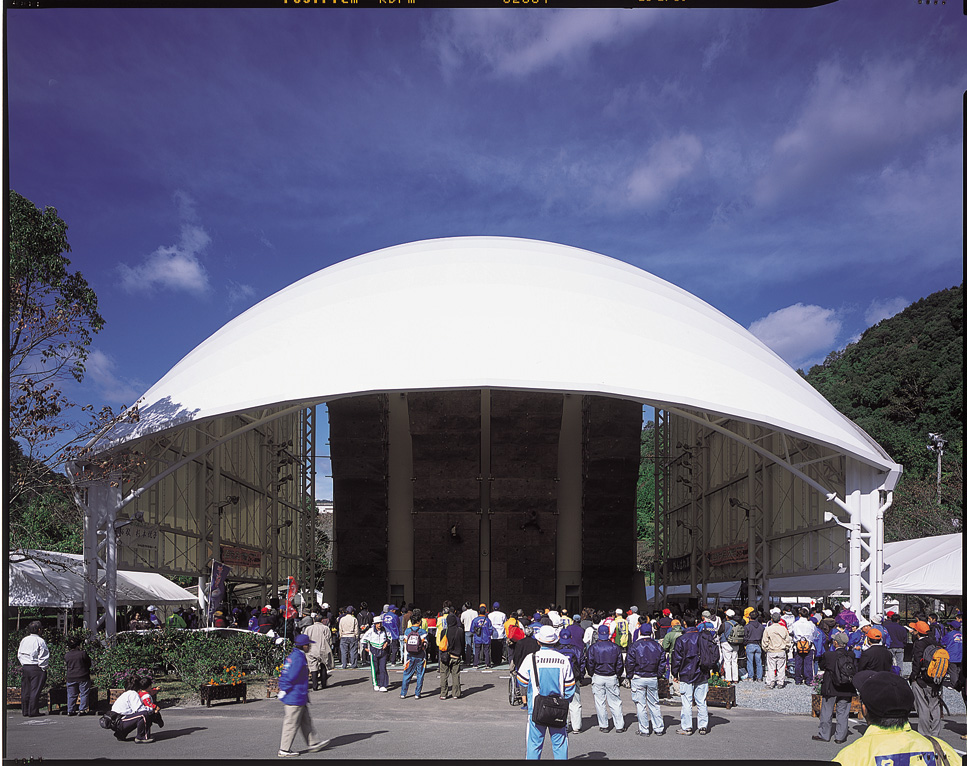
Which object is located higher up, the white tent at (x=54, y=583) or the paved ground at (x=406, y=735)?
the white tent at (x=54, y=583)

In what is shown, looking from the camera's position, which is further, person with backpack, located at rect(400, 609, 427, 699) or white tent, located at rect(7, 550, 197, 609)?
white tent, located at rect(7, 550, 197, 609)

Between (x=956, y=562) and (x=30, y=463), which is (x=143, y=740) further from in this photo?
(x=956, y=562)

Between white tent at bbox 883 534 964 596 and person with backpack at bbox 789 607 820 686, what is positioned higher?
white tent at bbox 883 534 964 596

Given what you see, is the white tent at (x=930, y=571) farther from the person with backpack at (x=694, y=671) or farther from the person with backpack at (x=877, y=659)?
the person with backpack at (x=877, y=659)

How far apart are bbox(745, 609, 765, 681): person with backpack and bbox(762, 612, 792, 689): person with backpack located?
605 millimetres

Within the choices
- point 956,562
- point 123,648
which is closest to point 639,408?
point 956,562

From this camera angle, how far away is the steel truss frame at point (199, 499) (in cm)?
1861

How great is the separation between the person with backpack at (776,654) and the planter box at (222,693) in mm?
9763

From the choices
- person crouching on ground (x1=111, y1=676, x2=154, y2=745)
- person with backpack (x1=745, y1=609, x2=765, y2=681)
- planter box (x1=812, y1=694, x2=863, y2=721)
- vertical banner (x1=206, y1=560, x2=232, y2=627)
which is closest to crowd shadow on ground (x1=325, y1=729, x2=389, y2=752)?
person crouching on ground (x1=111, y1=676, x2=154, y2=745)

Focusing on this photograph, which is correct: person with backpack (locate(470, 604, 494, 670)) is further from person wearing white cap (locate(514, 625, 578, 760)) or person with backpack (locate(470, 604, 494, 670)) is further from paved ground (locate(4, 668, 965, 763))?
person wearing white cap (locate(514, 625, 578, 760))

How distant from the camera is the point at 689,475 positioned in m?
43.2

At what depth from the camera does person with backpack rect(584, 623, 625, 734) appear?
39.4 feet

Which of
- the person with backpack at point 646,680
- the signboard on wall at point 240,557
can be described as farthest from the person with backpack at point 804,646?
the signboard on wall at point 240,557

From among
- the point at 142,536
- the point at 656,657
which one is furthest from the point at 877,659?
the point at 142,536
